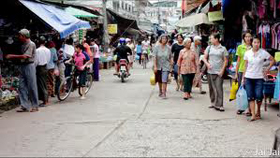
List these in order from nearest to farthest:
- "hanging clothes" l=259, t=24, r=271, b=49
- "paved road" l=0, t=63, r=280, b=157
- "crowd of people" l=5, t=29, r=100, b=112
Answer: "paved road" l=0, t=63, r=280, b=157, "crowd of people" l=5, t=29, r=100, b=112, "hanging clothes" l=259, t=24, r=271, b=49

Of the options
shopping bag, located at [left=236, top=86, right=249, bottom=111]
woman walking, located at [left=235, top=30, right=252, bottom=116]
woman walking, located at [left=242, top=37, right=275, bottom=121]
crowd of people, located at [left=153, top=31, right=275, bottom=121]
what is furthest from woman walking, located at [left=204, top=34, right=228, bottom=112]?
woman walking, located at [left=242, top=37, right=275, bottom=121]

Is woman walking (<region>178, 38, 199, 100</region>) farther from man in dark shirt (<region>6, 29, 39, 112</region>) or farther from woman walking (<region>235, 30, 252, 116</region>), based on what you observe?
man in dark shirt (<region>6, 29, 39, 112</region>)

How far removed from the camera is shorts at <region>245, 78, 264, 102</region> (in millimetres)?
7836

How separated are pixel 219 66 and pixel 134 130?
121 inches

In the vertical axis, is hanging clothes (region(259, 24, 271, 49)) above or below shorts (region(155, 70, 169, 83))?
above

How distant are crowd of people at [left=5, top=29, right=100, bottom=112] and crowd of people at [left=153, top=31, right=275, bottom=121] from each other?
7.42 feet

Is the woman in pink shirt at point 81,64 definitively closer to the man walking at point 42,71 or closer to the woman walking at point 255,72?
the man walking at point 42,71

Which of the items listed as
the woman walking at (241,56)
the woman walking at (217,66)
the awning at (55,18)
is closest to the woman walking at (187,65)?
the woman walking at (217,66)

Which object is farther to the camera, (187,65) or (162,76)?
(162,76)

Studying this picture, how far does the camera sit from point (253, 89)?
798cm

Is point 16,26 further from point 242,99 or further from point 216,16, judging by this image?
point 216,16

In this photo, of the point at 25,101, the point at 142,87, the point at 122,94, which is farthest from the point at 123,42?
the point at 25,101

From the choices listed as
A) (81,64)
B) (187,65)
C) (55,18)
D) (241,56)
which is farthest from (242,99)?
(55,18)

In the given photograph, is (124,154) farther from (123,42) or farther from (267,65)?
(123,42)
